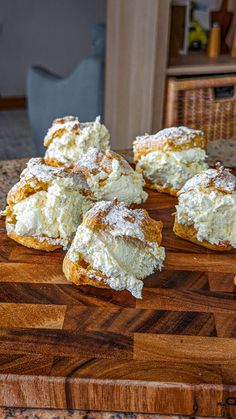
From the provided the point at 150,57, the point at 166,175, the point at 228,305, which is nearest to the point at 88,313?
the point at 228,305

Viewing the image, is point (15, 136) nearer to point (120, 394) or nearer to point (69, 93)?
point (69, 93)

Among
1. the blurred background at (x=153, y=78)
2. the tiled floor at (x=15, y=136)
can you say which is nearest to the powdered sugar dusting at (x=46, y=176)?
the blurred background at (x=153, y=78)

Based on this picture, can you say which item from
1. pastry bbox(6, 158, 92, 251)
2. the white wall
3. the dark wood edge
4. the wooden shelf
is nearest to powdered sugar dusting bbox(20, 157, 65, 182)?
pastry bbox(6, 158, 92, 251)

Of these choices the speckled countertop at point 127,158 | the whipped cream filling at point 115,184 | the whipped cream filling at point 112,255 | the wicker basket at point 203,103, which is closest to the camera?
the whipped cream filling at point 112,255

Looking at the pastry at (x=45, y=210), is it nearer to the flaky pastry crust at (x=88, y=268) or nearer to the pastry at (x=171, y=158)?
the flaky pastry crust at (x=88, y=268)

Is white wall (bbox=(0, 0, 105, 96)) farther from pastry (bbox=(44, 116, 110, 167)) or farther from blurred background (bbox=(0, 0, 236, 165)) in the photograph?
pastry (bbox=(44, 116, 110, 167))

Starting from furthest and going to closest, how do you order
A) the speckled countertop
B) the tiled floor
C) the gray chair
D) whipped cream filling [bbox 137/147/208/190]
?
the tiled floor, the gray chair, the speckled countertop, whipped cream filling [bbox 137/147/208/190]
